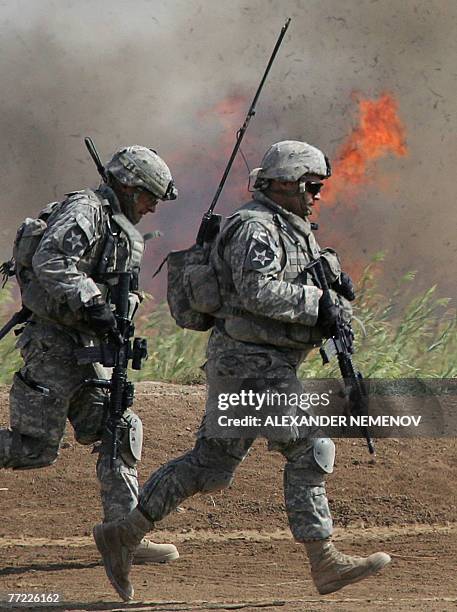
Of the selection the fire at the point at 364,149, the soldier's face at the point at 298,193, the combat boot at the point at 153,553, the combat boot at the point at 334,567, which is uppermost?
the fire at the point at 364,149

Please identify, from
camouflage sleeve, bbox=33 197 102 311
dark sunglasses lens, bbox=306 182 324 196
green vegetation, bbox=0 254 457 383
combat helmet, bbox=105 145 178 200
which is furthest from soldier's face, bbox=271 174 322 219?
green vegetation, bbox=0 254 457 383

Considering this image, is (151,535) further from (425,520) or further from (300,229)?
(300,229)

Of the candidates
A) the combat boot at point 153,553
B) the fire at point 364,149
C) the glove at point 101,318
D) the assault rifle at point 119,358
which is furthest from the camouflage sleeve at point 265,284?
the fire at point 364,149

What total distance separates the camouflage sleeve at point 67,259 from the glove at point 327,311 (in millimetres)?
1017

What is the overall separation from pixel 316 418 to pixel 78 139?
9.35 meters

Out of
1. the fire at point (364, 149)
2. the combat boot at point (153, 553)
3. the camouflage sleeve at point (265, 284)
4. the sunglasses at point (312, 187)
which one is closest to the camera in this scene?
the camouflage sleeve at point (265, 284)

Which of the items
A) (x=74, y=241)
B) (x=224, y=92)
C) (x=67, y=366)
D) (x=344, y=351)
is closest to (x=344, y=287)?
(x=344, y=351)

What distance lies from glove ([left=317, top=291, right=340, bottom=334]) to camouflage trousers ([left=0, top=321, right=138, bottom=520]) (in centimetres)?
124

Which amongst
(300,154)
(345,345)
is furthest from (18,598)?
(300,154)

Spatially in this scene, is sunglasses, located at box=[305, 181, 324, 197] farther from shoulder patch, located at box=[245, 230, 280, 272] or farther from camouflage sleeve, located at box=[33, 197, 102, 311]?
camouflage sleeve, located at box=[33, 197, 102, 311]

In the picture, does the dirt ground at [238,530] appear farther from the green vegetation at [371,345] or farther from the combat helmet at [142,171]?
the combat helmet at [142,171]

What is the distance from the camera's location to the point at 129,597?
6.59 metres

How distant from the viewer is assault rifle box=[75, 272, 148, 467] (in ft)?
22.9

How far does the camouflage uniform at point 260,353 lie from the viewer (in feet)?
20.8
